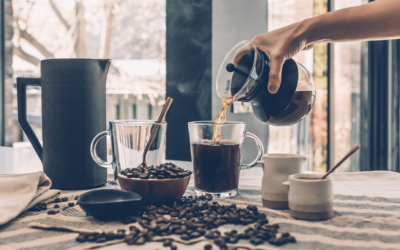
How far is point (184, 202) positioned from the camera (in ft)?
3.26

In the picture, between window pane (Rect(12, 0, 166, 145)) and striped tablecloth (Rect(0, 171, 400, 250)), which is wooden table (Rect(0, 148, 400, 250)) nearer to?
striped tablecloth (Rect(0, 171, 400, 250))

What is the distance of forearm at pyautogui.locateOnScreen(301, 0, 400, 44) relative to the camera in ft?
3.75

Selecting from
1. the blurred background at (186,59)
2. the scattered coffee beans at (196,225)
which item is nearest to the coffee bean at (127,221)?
the scattered coffee beans at (196,225)

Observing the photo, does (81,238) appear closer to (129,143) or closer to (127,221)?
(127,221)

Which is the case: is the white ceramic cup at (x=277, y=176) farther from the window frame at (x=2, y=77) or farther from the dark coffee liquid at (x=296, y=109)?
the window frame at (x=2, y=77)

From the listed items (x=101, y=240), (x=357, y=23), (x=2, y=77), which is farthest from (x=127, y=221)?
(x=2, y=77)

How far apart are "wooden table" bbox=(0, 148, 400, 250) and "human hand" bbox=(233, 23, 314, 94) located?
0.36 meters

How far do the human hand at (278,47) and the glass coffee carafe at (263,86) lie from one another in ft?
0.08

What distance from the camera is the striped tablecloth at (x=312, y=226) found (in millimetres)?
702

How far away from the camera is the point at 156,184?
3.13ft

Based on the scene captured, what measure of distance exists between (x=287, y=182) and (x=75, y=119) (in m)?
0.66

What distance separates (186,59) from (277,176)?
1286 millimetres

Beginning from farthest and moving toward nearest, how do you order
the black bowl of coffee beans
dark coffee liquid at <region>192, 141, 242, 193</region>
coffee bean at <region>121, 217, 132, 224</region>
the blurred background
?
the blurred background → dark coffee liquid at <region>192, 141, 242, 193</region> → the black bowl of coffee beans → coffee bean at <region>121, 217, 132, 224</region>

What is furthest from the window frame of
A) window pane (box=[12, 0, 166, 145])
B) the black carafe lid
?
the black carafe lid
